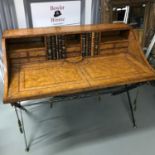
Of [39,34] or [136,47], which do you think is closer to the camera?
[39,34]

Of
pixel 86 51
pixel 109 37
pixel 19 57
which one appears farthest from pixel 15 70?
pixel 109 37

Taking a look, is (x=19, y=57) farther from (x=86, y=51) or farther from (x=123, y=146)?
(x=123, y=146)

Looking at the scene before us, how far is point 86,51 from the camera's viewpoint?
79.7 inches

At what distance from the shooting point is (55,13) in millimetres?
2305

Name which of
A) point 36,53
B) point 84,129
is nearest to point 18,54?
point 36,53

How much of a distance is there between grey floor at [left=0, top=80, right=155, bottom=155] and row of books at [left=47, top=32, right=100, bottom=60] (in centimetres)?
78

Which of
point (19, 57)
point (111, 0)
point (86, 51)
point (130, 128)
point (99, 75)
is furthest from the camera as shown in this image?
point (111, 0)

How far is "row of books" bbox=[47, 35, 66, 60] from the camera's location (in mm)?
1872

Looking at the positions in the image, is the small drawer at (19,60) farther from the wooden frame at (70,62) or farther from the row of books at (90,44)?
the row of books at (90,44)

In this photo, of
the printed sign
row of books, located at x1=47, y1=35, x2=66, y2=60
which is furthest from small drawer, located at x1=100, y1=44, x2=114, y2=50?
the printed sign

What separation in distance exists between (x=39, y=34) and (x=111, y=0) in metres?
1.13

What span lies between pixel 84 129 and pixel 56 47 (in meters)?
0.95

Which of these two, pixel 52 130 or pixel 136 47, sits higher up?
pixel 136 47

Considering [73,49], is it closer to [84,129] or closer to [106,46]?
[106,46]
